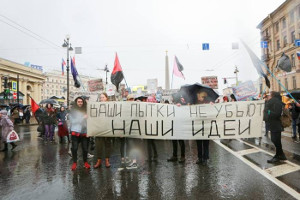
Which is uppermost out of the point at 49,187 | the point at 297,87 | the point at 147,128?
the point at 297,87

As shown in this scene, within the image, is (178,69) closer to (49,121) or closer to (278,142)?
(49,121)

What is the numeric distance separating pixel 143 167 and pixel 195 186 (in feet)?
5.86

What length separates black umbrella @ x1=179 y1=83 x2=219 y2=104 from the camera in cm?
640

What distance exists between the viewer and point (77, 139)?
234 inches

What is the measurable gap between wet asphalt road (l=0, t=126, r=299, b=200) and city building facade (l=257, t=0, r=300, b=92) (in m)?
29.6

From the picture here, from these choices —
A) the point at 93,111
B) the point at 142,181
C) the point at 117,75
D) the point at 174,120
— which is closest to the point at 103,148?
the point at 93,111

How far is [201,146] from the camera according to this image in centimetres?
615

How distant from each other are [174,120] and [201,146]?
955mm

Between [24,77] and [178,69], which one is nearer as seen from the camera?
[178,69]

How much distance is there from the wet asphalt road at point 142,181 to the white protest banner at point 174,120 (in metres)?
0.80

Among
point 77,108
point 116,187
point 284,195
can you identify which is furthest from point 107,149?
point 284,195

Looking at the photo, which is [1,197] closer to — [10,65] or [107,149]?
[107,149]

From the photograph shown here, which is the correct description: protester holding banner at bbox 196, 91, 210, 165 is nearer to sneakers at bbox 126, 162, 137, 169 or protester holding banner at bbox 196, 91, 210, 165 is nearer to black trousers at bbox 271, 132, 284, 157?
sneakers at bbox 126, 162, 137, 169

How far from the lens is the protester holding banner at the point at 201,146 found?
20.0 feet
